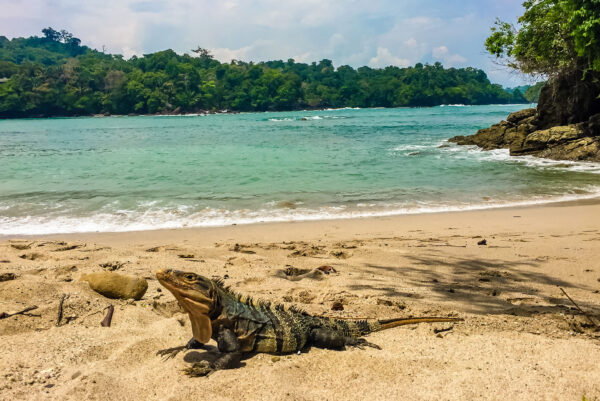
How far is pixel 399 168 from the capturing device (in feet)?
60.4

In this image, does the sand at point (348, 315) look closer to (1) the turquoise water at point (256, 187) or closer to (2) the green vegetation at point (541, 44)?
(1) the turquoise water at point (256, 187)

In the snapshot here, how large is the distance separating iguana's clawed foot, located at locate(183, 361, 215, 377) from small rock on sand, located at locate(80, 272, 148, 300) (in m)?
1.62

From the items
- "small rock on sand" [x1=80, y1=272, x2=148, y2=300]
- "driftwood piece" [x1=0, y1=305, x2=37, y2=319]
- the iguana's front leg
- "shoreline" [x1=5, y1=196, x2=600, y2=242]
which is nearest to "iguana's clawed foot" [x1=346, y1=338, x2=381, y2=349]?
the iguana's front leg

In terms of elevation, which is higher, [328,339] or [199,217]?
[328,339]

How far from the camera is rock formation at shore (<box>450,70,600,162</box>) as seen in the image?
1977cm

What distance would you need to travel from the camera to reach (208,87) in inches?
4717

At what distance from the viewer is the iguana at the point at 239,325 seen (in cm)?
314

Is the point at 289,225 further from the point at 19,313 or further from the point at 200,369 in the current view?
the point at 200,369

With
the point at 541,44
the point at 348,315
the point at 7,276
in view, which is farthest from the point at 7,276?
the point at 541,44

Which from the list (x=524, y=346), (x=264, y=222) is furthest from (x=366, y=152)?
(x=524, y=346)

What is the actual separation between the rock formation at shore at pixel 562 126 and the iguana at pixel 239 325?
19.5 meters

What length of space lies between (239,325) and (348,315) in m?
1.35

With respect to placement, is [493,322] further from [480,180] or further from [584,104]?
[584,104]

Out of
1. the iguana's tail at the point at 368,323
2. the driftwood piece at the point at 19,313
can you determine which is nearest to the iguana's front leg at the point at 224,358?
the iguana's tail at the point at 368,323
